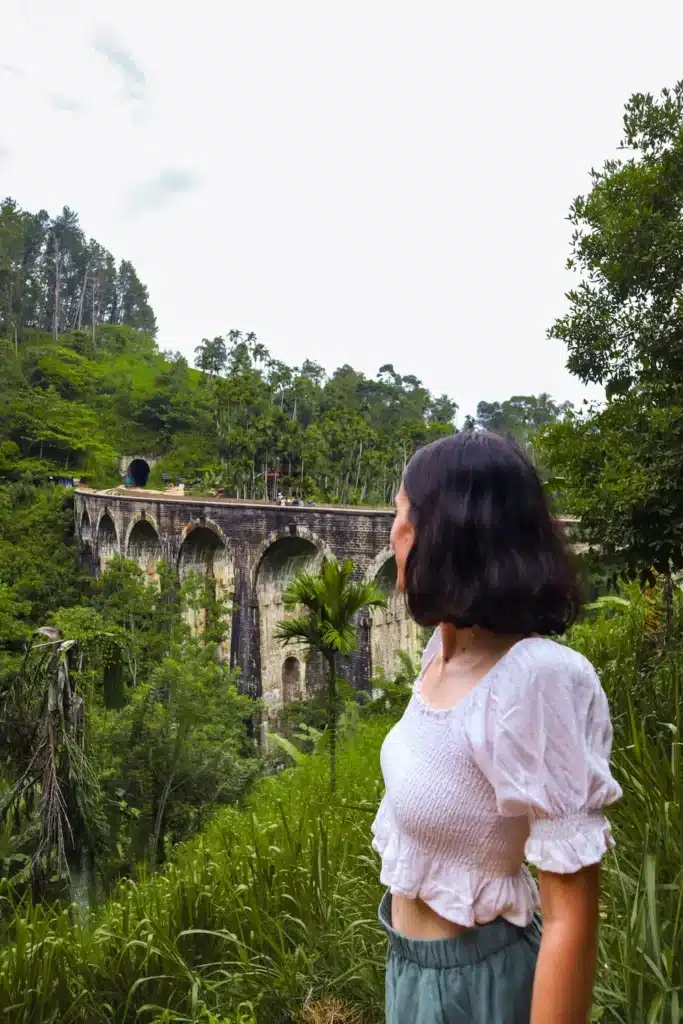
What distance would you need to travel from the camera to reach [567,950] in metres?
0.83

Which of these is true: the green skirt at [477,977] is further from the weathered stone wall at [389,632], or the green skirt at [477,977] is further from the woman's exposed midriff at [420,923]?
the weathered stone wall at [389,632]

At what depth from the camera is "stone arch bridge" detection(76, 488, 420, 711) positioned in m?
15.7

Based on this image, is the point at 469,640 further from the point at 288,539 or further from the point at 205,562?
the point at 205,562

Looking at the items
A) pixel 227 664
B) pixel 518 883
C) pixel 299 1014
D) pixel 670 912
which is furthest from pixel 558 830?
pixel 227 664

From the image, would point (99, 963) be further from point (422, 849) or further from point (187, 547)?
point (187, 547)

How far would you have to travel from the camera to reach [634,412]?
4.04m

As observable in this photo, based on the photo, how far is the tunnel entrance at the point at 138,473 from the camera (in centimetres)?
3769

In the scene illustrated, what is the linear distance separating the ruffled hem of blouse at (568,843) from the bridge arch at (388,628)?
1402cm

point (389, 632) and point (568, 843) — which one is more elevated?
point (568, 843)

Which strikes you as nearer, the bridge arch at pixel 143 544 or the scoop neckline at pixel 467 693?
the scoop neckline at pixel 467 693


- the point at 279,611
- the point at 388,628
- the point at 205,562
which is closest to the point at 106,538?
the point at 205,562

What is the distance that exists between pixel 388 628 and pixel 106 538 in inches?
458

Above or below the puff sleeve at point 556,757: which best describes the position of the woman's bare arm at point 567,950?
below

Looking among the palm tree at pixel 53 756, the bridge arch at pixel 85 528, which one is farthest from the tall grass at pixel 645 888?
the bridge arch at pixel 85 528
